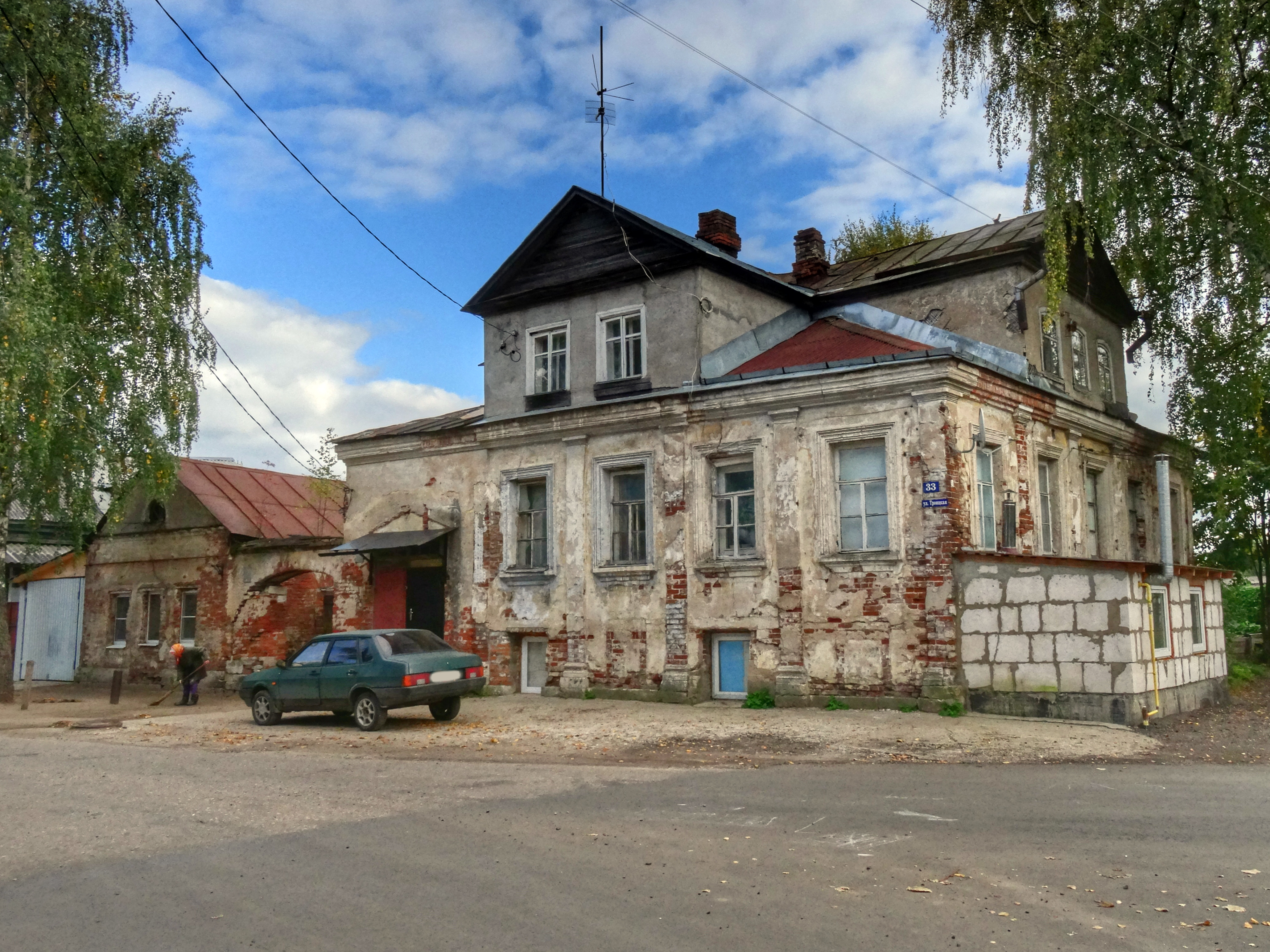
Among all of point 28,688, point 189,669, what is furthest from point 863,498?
point 28,688

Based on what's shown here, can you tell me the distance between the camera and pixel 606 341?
20672 mm

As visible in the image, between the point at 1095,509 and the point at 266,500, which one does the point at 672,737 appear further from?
the point at 266,500

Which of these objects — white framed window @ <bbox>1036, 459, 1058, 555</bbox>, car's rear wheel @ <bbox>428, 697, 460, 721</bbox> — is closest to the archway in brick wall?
car's rear wheel @ <bbox>428, 697, 460, 721</bbox>

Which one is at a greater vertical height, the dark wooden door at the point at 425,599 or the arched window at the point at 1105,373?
the arched window at the point at 1105,373

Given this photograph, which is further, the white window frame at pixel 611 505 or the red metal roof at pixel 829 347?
the white window frame at pixel 611 505

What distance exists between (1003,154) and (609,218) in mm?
7277

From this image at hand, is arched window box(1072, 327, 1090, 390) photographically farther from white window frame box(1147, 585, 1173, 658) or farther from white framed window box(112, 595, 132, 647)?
white framed window box(112, 595, 132, 647)

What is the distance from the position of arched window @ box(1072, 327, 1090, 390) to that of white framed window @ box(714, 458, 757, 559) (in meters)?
8.06

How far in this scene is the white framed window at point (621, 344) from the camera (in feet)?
66.2

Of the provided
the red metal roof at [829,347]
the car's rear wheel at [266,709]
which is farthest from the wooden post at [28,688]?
the red metal roof at [829,347]

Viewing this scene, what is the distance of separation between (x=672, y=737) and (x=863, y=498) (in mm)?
5113

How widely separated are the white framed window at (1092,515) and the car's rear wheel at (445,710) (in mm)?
12424

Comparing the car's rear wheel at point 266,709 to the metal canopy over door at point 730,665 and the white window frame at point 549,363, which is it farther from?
the white window frame at point 549,363

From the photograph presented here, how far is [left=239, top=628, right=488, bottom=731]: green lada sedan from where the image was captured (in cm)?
1562
